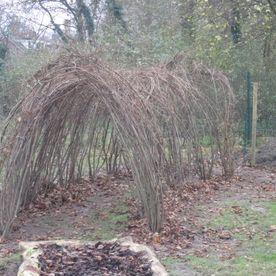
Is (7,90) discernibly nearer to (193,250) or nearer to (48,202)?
(48,202)

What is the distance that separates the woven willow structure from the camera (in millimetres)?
7160

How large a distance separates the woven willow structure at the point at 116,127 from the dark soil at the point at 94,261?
4.61ft

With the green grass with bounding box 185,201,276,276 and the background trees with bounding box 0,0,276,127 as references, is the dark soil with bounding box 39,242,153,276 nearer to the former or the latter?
the green grass with bounding box 185,201,276,276

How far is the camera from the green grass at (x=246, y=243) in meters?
5.91

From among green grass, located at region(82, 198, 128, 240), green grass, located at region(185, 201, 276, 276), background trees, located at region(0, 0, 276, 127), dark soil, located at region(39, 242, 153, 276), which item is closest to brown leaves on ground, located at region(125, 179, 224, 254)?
green grass, located at region(82, 198, 128, 240)

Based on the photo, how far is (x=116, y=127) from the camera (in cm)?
715

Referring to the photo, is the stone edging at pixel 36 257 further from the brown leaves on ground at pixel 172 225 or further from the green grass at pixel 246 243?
the brown leaves on ground at pixel 172 225

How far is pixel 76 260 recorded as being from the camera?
18.2 ft

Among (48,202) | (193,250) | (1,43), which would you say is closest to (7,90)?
(1,43)

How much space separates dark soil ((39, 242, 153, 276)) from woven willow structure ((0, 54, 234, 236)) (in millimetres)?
1404

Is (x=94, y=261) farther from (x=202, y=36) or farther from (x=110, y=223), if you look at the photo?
(x=202, y=36)

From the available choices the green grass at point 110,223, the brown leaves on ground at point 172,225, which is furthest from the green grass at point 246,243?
the green grass at point 110,223

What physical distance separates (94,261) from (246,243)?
83.5 inches

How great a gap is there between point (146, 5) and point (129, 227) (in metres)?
15.3
